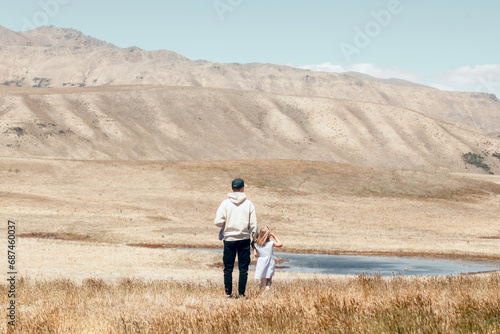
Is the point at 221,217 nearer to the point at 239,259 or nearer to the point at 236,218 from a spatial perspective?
the point at 236,218

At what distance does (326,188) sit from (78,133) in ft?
349

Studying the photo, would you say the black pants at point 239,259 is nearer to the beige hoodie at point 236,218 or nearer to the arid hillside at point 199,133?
the beige hoodie at point 236,218

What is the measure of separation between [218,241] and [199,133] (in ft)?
465

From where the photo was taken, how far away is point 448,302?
8.70 metres

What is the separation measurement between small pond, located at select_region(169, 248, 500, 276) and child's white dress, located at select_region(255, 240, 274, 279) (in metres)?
12.3

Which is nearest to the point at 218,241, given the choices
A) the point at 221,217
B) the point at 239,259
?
the point at 239,259

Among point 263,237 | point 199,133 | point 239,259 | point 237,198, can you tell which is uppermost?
point 199,133

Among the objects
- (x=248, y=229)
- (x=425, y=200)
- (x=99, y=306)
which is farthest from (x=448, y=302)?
(x=425, y=200)

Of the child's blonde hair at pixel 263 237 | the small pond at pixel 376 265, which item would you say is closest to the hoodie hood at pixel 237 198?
the child's blonde hair at pixel 263 237

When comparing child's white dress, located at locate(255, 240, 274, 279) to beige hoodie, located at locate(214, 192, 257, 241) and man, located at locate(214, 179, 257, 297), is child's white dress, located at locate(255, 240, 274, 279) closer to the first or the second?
man, located at locate(214, 179, 257, 297)

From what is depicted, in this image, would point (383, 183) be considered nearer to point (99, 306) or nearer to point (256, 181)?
point (256, 181)

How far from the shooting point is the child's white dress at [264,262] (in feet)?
45.3

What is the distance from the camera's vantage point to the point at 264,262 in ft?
45.4

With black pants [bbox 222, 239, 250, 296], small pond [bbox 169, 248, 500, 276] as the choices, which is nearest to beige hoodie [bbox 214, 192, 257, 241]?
black pants [bbox 222, 239, 250, 296]
